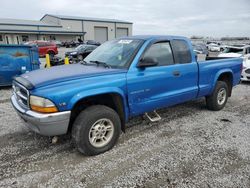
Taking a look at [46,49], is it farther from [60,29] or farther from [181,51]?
[60,29]

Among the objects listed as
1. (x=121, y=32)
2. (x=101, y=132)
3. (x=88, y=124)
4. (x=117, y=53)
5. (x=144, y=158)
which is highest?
(x=121, y=32)

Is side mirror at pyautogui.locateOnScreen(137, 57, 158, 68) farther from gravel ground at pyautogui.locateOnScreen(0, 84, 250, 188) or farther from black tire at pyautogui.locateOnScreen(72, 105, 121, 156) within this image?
gravel ground at pyautogui.locateOnScreen(0, 84, 250, 188)

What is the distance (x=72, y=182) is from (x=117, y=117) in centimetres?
121

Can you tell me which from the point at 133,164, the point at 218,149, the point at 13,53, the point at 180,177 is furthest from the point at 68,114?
the point at 13,53

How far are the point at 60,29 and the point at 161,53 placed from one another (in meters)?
56.5

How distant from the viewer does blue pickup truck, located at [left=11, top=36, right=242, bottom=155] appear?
3.08 metres

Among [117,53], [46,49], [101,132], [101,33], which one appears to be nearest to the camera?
[101,132]

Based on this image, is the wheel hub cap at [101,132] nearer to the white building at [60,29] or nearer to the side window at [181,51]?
the side window at [181,51]

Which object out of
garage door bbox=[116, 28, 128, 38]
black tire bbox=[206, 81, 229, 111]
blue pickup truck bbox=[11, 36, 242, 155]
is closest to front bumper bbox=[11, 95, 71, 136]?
blue pickup truck bbox=[11, 36, 242, 155]

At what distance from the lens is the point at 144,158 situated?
3.47 m

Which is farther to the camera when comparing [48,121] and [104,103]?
[104,103]

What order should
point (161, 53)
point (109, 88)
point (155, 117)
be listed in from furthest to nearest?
point (155, 117), point (161, 53), point (109, 88)

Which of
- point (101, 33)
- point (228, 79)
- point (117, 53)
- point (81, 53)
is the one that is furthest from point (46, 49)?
point (101, 33)

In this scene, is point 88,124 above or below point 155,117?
above
